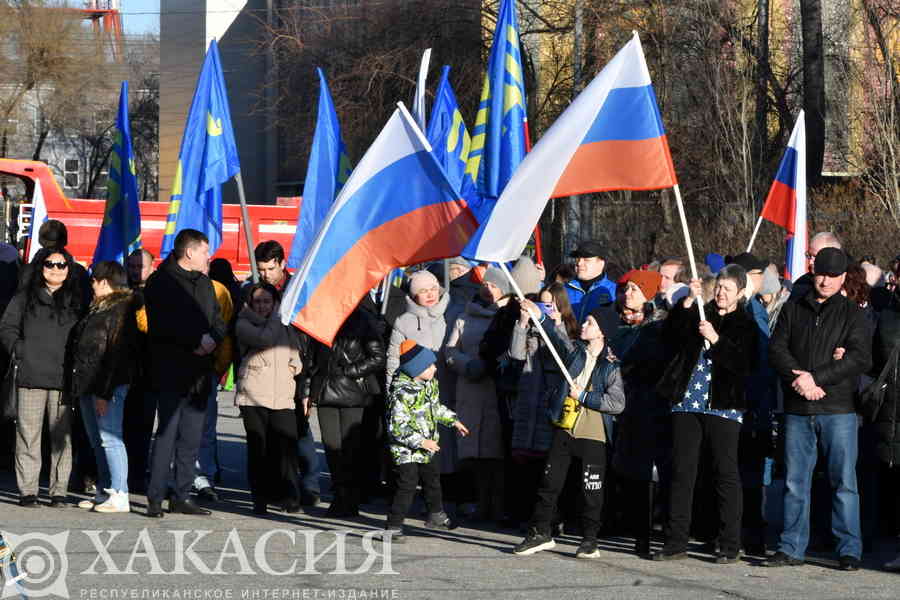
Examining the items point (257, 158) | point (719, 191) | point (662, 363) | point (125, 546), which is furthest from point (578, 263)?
point (257, 158)

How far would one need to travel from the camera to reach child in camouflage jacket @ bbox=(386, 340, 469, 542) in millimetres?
9273

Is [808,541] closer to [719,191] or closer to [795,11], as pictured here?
[719,191]

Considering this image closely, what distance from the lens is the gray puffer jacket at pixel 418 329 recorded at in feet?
33.3

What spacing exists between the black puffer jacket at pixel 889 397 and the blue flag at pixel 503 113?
3924 mm

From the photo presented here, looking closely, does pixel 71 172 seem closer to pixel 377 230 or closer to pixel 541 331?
pixel 377 230

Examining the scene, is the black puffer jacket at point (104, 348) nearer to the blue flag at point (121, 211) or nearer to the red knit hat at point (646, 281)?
the blue flag at point (121, 211)

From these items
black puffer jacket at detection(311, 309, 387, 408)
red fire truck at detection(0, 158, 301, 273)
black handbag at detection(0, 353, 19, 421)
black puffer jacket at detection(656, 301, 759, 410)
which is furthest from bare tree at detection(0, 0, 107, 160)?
black puffer jacket at detection(656, 301, 759, 410)

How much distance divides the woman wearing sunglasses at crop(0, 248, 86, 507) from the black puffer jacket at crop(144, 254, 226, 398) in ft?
2.51

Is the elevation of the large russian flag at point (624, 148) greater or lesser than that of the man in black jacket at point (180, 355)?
greater

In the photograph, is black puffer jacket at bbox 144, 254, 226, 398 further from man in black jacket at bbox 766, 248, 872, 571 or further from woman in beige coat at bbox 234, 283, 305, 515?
man in black jacket at bbox 766, 248, 872, 571

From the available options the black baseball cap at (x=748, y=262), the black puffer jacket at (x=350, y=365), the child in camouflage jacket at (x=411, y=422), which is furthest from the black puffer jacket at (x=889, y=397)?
the black puffer jacket at (x=350, y=365)

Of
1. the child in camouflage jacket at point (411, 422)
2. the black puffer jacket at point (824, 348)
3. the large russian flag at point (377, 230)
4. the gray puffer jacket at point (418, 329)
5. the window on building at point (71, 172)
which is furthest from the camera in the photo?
the window on building at point (71, 172)

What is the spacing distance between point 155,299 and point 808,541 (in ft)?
14.7

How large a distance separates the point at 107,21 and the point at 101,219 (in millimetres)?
54011
